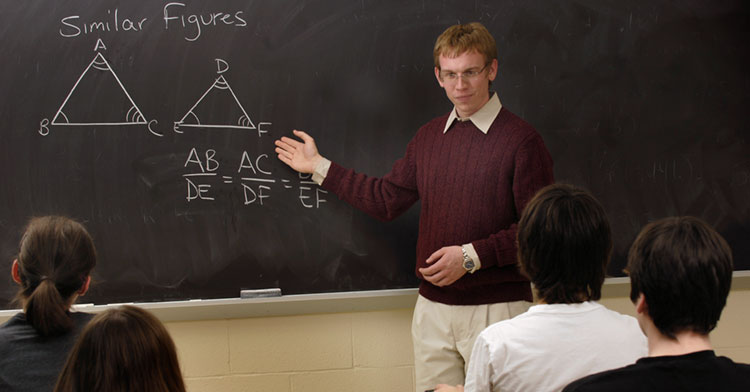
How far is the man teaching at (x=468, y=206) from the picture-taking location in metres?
2.34

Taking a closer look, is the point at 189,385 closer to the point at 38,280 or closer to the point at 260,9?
the point at 38,280

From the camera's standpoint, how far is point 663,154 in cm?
280

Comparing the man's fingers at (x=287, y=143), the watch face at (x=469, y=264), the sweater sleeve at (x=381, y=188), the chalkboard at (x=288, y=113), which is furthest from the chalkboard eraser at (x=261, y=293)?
the watch face at (x=469, y=264)

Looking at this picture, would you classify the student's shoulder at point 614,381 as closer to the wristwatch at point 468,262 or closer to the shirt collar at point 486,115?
the wristwatch at point 468,262

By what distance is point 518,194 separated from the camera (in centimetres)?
232

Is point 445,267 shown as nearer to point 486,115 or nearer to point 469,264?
point 469,264

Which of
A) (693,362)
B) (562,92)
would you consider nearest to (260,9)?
(562,92)

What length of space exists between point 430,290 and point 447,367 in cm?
28

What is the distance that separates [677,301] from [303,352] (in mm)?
1803

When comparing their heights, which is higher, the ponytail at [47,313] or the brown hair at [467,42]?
the brown hair at [467,42]

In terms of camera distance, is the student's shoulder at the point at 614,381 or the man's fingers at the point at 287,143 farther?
the man's fingers at the point at 287,143

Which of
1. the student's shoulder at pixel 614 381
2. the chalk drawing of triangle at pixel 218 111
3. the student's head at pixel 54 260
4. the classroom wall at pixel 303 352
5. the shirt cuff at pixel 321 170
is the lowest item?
the classroom wall at pixel 303 352

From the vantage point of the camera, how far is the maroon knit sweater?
232 centimetres

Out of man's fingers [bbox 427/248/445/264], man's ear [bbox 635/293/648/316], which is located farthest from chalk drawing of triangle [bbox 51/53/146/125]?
man's ear [bbox 635/293/648/316]
